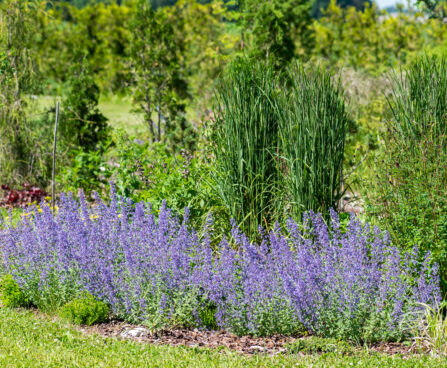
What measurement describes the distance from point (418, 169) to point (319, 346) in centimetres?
194

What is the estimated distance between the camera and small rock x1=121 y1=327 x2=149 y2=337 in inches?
173

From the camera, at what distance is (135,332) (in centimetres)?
441

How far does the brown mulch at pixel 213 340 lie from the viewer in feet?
13.5

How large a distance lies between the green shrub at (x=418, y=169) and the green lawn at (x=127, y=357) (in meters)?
1.17

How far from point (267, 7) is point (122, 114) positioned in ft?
33.8

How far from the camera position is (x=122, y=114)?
19094 mm

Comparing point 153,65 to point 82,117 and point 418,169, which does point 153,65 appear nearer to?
point 82,117

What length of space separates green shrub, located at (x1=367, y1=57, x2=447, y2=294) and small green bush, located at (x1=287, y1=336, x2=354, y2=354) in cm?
115

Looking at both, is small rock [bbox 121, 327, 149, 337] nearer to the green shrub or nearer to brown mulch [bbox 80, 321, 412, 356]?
brown mulch [bbox 80, 321, 412, 356]

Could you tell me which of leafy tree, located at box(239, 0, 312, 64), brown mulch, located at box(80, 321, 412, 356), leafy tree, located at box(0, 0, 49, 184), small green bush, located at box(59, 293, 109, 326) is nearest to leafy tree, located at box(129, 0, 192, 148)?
leafy tree, located at box(239, 0, 312, 64)

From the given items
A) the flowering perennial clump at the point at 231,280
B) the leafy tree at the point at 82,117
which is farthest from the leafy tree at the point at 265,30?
the flowering perennial clump at the point at 231,280

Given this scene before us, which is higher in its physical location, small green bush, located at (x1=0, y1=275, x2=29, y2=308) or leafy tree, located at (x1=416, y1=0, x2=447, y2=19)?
leafy tree, located at (x1=416, y1=0, x2=447, y2=19)

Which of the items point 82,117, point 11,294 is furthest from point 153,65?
point 11,294

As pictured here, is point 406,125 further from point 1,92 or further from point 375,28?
point 375,28
